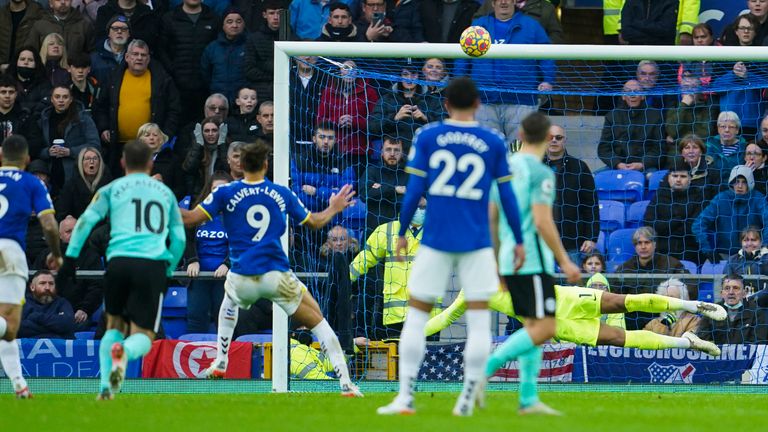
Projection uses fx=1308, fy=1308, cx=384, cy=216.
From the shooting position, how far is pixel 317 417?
9.66 meters

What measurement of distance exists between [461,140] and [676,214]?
27.6ft

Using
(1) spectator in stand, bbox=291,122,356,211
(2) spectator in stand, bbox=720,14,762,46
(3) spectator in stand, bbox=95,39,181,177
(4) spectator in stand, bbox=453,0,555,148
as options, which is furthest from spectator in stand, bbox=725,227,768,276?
(3) spectator in stand, bbox=95,39,181,177

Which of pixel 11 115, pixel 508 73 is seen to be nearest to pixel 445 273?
pixel 508 73

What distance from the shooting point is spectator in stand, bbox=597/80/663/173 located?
1766 cm

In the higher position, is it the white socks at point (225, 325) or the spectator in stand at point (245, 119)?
the spectator in stand at point (245, 119)

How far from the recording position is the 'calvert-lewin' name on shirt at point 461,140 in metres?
9.22

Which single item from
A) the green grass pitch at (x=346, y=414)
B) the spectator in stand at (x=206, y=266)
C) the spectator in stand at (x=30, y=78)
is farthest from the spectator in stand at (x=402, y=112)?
the green grass pitch at (x=346, y=414)

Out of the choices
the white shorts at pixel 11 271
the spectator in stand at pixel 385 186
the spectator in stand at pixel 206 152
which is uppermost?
the spectator in stand at pixel 206 152

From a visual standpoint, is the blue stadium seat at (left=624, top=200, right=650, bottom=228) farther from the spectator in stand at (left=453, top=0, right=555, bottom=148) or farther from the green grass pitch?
the green grass pitch

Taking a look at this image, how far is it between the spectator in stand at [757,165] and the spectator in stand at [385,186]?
446 centimetres

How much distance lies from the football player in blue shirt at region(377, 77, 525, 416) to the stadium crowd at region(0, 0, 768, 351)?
17.9 feet

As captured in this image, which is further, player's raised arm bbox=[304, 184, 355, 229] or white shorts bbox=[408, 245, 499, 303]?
player's raised arm bbox=[304, 184, 355, 229]

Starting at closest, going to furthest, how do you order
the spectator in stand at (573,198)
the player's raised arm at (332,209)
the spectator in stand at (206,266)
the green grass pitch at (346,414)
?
the green grass pitch at (346,414), the player's raised arm at (332,209), the spectator in stand at (206,266), the spectator in stand at (573,198)

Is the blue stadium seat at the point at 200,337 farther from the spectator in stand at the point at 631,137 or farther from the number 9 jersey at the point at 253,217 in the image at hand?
the spectator in stand at the point at 631,137
